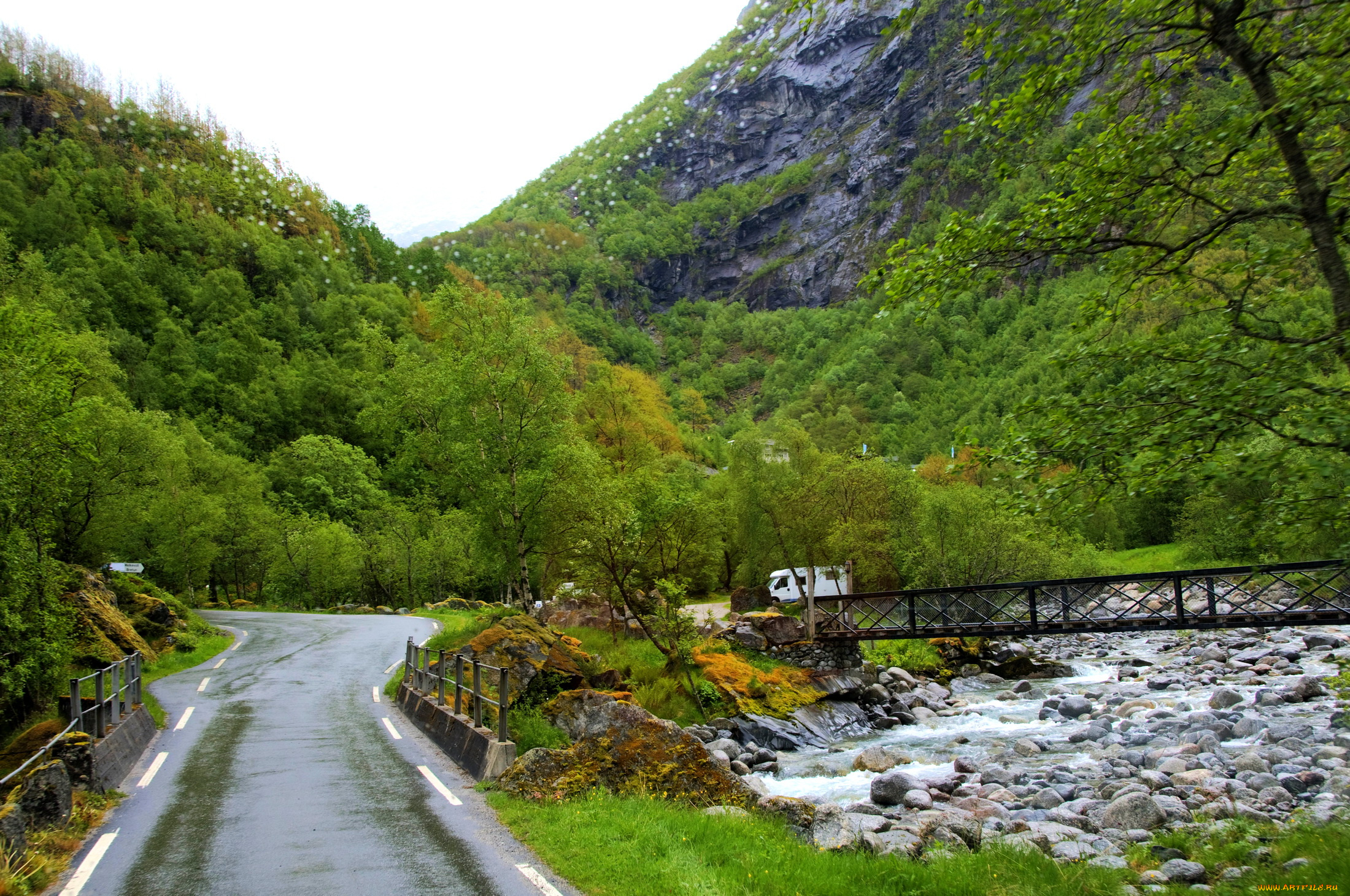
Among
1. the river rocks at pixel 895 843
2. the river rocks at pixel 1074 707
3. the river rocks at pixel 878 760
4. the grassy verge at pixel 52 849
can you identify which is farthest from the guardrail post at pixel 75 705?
the river rocks at pixel 1074 707

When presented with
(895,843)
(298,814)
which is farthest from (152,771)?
(895,843)

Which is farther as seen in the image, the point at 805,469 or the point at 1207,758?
the point at 805,469

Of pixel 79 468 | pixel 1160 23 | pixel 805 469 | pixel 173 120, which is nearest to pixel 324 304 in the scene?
pixel 173 120

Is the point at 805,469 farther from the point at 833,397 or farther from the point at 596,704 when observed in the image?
the point at 833,397

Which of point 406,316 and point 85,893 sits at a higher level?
point 406,316

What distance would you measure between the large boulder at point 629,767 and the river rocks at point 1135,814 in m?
6.31

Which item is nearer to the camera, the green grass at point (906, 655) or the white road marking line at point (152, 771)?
the white road marking line at point (152, 771)

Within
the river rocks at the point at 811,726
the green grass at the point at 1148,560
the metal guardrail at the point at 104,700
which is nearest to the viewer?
the metal guardrail at the point at 104,700

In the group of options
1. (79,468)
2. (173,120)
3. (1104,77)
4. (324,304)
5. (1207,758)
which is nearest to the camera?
(1104,77)

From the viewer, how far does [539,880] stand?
24.9ft

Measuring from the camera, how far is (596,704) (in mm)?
13305

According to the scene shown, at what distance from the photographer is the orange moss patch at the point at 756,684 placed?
24594 mm

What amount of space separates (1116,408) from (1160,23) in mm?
3328

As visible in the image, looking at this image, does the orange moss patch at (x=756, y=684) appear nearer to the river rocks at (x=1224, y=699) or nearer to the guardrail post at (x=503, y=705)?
the river rocks at (x=1224, y=699)
